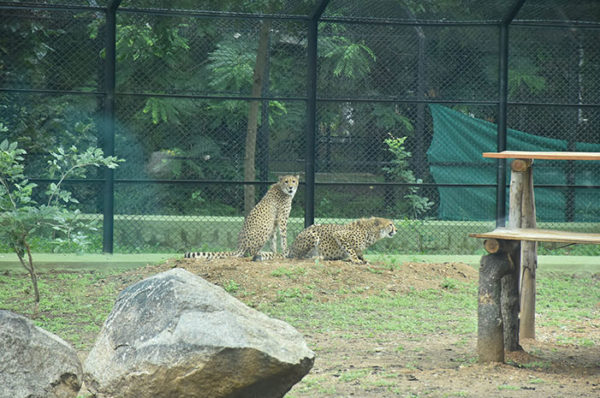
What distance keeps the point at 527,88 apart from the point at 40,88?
672 cm

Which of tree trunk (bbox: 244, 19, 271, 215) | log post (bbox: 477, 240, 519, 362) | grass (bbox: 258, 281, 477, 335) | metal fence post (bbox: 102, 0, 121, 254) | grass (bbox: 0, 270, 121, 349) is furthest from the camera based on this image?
tree trunk (bbox: 244, 19, 271, 215)

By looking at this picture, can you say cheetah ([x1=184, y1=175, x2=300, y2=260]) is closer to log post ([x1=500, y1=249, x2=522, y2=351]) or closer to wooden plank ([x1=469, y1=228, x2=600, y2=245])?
log post ([x1=500, y1=249, x2=522, y2=351])

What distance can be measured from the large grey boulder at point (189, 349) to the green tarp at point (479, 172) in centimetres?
695

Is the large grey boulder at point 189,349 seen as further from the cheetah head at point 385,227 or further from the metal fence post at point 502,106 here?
the metal fence post at point 502,106

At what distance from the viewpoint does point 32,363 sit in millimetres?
4027

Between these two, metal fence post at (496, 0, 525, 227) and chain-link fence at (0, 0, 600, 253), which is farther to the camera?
metal fence post at (496, 0, 525, 227)

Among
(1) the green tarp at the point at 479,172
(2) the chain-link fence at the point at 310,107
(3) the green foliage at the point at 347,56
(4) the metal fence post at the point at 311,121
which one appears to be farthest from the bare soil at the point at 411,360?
(3) the green foliage at the point at 347,56

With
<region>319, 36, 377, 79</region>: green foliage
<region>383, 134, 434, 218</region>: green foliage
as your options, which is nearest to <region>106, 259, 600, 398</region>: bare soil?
<region>383, 134, 434, 218</region>: green foliage

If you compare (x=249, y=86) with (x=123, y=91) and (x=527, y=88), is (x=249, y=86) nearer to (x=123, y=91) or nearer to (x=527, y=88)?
(x=123, y=91)

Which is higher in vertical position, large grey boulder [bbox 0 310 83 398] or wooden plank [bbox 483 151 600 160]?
wooden plank [bbox 483 151 600 160]

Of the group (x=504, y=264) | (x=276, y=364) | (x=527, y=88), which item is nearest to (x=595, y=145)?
(x=527, y=88)

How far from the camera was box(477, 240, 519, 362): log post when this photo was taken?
5480mm

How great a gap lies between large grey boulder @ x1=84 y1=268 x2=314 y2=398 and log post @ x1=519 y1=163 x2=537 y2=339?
106 inches

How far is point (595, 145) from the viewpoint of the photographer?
11242 mm
